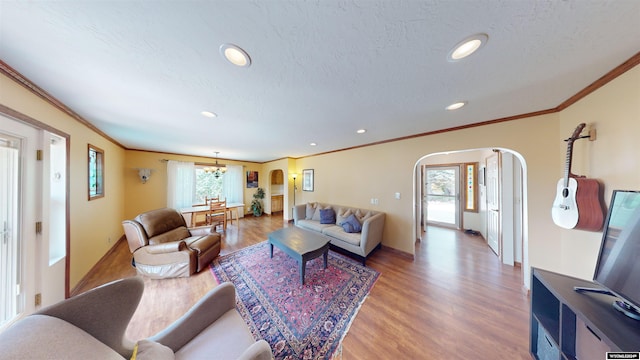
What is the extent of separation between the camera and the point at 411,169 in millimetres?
3125

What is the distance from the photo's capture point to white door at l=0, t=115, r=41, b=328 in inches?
54.4

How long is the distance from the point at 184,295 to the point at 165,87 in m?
2.34

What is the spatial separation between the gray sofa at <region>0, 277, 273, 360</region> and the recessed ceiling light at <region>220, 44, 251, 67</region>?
1431 mm

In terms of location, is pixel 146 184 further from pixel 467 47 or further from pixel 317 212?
pixel 467 47

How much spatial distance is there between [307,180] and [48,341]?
4.61 meters

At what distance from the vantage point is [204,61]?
1.21 metres

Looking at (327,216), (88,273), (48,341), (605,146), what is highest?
(605,146)

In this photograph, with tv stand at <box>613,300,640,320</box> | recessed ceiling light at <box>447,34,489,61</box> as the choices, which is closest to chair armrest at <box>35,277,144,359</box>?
recessed ceiling light at <box>447,34,489,61</box>

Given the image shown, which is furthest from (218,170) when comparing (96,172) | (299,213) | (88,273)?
(88,273)

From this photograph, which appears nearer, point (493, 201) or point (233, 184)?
point (493, 201)

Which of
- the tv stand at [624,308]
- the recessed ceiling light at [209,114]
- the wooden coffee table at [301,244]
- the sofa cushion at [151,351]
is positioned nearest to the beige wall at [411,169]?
the tv stand at [624,308]

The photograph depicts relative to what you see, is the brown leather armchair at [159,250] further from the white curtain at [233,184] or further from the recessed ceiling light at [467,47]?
the recessed ceiling light at [467,47]

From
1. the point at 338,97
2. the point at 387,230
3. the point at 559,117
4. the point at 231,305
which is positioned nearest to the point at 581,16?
the point at 338,97

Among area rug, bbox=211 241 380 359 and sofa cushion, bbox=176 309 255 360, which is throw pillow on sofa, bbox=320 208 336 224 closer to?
area rug, bbox=211 241 380 359
